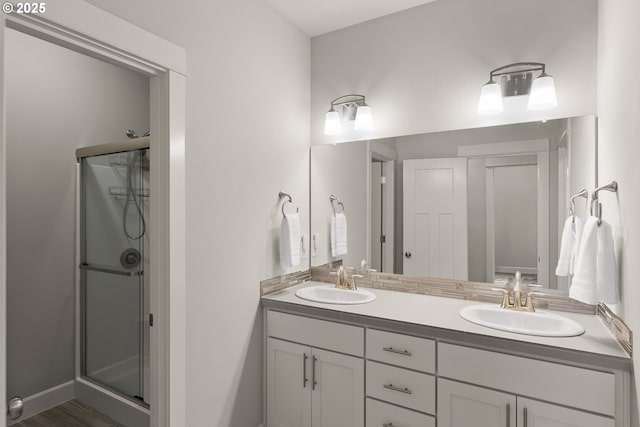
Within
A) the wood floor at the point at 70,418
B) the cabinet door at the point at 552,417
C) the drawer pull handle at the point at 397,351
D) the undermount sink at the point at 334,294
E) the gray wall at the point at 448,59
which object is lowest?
the wood floor at the point at 70,418

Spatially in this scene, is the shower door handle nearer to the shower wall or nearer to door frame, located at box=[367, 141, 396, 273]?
the shower wall

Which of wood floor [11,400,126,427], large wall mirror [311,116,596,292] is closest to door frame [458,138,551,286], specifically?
large wall mirror [311,116,596,292]

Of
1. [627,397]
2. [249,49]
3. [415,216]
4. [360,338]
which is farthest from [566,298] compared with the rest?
[249,49]

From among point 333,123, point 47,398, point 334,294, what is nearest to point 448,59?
point 333,123

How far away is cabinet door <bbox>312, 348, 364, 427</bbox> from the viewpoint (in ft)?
6.16

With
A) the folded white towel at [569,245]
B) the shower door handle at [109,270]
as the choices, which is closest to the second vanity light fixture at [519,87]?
the folded white towel at [569,245]

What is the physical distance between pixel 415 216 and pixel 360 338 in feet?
2.85

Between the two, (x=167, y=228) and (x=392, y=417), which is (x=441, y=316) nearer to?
(x=392, y=417)

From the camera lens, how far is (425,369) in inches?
66.7

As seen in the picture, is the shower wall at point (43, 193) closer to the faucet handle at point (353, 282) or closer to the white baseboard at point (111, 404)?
the white baseboard at point (111, 404)

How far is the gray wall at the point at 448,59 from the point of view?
188cm

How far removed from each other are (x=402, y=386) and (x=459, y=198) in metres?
1.10

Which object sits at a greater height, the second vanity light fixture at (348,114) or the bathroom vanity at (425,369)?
the second vanity light fixture at (348,114)

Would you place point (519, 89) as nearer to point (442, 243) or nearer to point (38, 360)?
point (442, 243)
